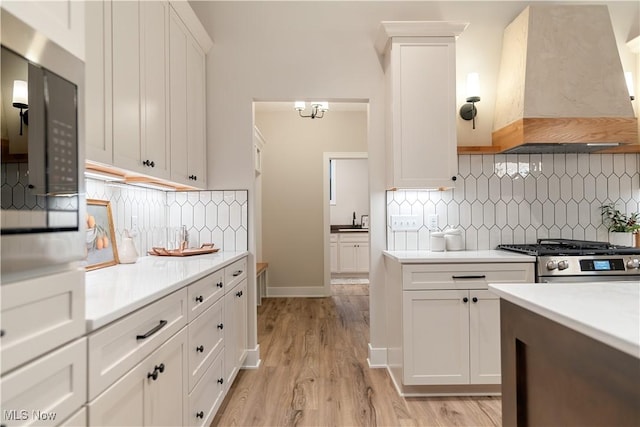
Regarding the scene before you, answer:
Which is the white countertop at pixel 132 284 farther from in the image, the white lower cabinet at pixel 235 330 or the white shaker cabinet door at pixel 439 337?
the white shaker cabinet door at pixel 439 337

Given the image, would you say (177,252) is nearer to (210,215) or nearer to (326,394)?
(210,215)

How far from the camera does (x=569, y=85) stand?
2.53m

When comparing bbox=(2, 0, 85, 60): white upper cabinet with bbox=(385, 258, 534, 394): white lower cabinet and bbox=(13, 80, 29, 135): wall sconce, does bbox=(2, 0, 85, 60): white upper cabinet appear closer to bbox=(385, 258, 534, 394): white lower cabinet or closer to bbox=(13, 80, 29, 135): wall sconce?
bbox=(13, 80, 29, 135): wall sconce

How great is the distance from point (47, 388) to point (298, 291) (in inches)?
180

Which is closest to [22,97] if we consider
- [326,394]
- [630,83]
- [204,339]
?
[204,339]

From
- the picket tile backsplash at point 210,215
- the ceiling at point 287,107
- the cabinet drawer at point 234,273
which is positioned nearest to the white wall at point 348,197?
the ceiling at point 287,107

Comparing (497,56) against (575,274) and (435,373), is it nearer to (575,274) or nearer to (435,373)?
(575,274)

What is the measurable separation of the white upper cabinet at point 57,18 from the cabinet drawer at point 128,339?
2.33 ft

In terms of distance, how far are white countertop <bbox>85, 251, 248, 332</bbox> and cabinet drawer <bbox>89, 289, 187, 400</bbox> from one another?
0.03 m

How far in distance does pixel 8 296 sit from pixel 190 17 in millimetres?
2222

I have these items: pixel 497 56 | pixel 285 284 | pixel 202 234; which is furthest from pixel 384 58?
pixel 285 284

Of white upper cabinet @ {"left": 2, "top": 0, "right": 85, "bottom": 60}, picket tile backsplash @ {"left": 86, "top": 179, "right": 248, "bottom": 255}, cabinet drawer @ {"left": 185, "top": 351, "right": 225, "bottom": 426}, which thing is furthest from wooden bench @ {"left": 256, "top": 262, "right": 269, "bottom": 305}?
white upper cabinet @ {"left": 2, "top": 0, "right": 85, "bottom": 60}

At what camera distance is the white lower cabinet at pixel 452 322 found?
2320 millimetres

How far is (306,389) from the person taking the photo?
2453 millimetres
